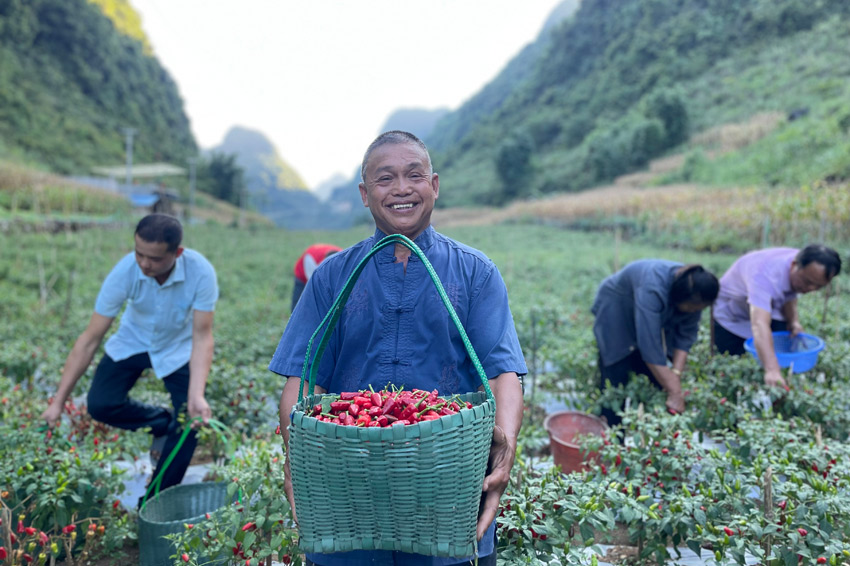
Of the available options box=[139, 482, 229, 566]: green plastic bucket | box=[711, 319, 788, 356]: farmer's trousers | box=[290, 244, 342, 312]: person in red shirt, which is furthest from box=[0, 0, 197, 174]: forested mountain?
box=[711, 319, 788, 356]: farmer's trousers

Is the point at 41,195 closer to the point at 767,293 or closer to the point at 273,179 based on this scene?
the point at 767,293

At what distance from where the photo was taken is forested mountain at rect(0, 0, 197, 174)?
38.7m

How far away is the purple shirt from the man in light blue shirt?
3.71 meters

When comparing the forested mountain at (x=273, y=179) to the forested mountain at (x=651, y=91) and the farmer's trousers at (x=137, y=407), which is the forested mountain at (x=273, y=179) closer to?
the forested mountain at (x=651, y=91)

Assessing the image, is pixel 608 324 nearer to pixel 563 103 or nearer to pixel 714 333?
pixel 714 333

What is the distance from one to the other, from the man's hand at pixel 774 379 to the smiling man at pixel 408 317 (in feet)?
8.85

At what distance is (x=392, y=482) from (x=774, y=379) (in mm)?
3229

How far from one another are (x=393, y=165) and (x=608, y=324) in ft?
8.97

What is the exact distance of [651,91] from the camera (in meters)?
56.3

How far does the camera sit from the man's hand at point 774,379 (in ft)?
11.3

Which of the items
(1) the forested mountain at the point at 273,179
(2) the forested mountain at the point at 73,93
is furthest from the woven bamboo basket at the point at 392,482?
(1) the forested mountain at the point at 273,179

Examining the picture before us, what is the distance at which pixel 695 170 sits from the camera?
110 ft

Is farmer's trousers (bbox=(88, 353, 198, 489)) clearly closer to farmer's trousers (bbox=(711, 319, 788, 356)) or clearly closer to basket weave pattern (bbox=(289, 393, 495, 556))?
basket weave pattern (bbox=(289, 393, 495, 556))

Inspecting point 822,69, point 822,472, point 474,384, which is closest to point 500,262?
point 822,472
